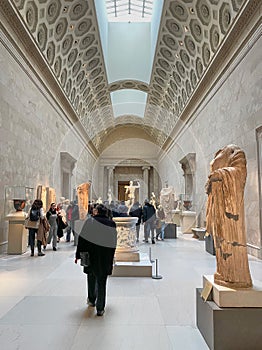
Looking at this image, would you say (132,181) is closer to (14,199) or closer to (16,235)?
(14,199)

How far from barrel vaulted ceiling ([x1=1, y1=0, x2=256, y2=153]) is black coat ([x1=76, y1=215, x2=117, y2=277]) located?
7742 mm

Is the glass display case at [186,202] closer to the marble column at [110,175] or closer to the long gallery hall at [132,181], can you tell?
the long gallery hall at [132,181]

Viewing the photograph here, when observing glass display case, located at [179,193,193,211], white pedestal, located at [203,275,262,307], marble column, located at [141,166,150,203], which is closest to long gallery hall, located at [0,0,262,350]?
white pedestal, located at [203,275,262,307]

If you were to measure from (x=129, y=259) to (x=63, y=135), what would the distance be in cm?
1146

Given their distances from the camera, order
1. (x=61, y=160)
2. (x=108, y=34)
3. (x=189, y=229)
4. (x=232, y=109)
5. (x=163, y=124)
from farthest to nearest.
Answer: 1. (x=163, y=124)
2. (x=108, y=34)
3. (x=61, y=160)
4. (x=189, y=229)
5. (x=232, y=109)

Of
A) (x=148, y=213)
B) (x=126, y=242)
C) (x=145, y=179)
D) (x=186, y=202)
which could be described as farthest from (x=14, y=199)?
A: (x=145, y=179)

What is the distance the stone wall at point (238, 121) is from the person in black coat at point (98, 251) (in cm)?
566

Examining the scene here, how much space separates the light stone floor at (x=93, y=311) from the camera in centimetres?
321

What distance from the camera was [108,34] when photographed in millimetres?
17766

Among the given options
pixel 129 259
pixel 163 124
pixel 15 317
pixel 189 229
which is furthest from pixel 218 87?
pixel 163 124

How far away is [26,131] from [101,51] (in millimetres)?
8055

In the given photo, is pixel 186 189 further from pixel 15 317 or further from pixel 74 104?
pixel 15 317

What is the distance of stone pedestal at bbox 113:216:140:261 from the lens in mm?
6836

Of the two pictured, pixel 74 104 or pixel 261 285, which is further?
pixel 74 104
